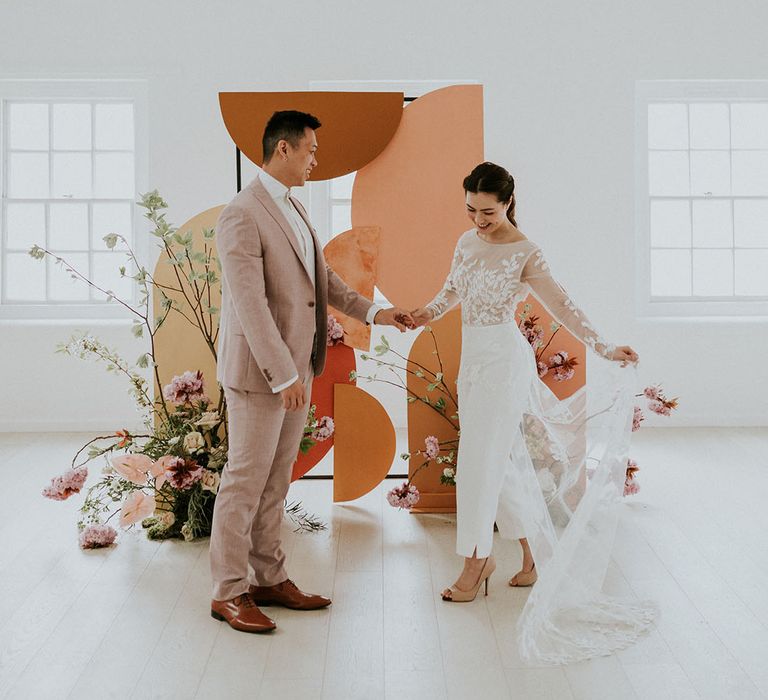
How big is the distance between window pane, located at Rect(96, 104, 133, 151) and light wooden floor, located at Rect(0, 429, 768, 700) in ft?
9.64

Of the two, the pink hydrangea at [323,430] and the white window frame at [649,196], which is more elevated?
the white window frame at [649,196]

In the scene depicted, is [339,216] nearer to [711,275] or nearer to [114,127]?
[114,127]

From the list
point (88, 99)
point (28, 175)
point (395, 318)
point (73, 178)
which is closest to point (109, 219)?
point (73, 178)

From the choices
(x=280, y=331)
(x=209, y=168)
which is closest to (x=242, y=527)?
(x=280, y=331)

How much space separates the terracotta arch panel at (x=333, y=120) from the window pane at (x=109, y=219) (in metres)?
2.74

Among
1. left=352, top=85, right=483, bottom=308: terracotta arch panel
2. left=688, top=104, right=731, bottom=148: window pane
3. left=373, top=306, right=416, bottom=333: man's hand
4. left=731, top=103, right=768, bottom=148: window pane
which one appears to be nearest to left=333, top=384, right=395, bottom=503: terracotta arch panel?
left=352, top=85, right=483, bottom=308: terracotta arch panel

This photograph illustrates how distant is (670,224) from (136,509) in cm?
442

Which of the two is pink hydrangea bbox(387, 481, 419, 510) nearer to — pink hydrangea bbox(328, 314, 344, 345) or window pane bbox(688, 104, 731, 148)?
pink hydrangea bbox(328, 314, 344, 345)

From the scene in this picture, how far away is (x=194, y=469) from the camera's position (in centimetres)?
383

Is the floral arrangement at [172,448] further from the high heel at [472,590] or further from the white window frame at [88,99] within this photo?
the white window frame at [88,99]

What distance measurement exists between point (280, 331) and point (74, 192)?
423cm

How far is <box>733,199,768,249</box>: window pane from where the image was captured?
6707mm

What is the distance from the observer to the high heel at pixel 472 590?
3230mm

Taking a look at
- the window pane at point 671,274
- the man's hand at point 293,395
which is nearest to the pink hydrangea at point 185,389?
the man's hand at point 293,395
